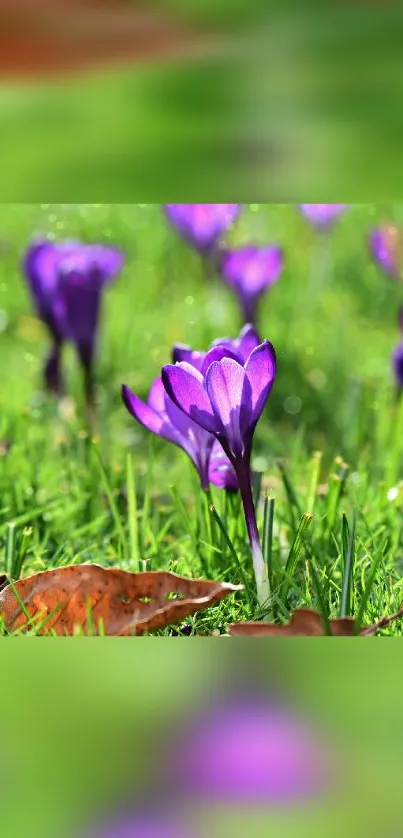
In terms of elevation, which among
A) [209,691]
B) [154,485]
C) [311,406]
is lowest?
[209,691]

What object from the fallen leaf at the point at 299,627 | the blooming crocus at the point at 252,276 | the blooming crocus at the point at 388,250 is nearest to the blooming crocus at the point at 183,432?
the fallen leaf at the point at 299,627

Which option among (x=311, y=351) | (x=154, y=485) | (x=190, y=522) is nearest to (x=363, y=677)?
(x=190, y=522)

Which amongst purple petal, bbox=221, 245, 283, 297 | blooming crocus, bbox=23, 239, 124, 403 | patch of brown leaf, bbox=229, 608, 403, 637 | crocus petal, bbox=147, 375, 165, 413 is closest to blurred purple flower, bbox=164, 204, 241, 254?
purple petal, bbox=221, 245, 283, 297
